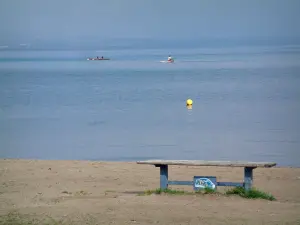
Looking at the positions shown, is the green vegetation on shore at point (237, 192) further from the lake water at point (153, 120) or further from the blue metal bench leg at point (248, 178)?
the lake water at point (153, 120)

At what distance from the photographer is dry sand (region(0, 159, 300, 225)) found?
10211 mm

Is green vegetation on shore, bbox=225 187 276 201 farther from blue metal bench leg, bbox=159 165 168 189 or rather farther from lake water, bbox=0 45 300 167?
lake water, bbox=0 45 300 167

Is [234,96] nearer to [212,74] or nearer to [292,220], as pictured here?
[212,74]

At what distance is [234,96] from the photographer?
149 feet

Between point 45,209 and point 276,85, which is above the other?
point 276,85

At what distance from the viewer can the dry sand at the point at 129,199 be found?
10211 mm

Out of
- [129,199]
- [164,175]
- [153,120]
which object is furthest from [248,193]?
[153,120]

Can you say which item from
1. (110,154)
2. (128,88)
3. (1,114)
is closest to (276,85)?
(128,88)

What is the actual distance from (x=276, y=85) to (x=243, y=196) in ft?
143

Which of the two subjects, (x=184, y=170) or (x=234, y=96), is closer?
(x=184, y=170)

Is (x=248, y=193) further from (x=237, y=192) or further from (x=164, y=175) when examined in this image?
(x=164, y=175)

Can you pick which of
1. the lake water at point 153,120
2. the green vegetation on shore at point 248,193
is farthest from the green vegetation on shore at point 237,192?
the lake water at point 153,120

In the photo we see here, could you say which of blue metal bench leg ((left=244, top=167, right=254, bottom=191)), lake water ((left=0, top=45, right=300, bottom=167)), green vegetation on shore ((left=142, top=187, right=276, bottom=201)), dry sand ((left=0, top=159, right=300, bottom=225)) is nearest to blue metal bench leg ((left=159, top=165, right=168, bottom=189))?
green vegetation on shore ((left=142, top=187, right=276, bottom=201))

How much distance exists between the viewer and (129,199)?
11414 millimetres
